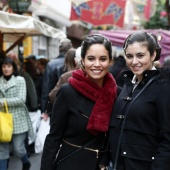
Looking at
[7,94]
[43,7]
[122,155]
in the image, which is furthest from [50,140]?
[43,7]

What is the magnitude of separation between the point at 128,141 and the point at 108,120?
10.5 inches

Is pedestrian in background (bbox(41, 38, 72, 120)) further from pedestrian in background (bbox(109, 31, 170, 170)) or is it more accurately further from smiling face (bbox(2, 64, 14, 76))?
pedestrian in background (bbox(109, 31, 170, 170))

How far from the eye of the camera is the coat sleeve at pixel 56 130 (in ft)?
9.80

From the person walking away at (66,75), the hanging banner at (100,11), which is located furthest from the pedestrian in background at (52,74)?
the hanging banner at (100,11)

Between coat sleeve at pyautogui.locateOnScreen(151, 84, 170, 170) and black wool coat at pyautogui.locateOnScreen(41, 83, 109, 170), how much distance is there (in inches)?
20.1

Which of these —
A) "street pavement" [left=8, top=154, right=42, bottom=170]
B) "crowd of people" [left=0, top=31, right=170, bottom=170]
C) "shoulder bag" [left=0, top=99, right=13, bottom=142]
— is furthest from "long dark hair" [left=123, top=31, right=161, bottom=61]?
"street pavement" [left=8, top=154, right=42, bottom=170]

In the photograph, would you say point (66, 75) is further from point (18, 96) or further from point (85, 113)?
point (85, 113)

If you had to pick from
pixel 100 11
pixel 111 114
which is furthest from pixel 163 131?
pixel 100 11

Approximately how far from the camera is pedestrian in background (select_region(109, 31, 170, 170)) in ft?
8.51

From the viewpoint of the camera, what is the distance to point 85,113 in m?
2.95

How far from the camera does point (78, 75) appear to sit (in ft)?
9.95

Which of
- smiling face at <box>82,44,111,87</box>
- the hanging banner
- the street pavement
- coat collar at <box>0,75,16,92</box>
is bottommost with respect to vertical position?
the street pavement

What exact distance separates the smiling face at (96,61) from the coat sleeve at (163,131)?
21.6 inches

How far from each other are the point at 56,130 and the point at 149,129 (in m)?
0.76
